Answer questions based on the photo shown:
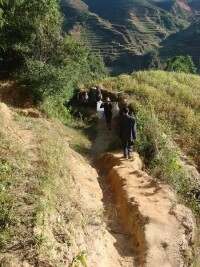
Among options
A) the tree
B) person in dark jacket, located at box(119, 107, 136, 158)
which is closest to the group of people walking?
person in dark jacket, located at box(119, 107, 136, 158)

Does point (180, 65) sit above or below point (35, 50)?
below

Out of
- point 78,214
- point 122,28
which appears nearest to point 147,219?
point 78,214

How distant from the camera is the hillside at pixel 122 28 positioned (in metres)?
102

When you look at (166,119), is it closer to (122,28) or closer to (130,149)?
(130,149)

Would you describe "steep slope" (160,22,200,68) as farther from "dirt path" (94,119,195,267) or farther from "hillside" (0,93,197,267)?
"hillside" (0,93,197,267)

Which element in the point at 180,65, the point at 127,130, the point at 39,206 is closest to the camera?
the point at 39,206

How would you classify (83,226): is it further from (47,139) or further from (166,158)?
(166,158)

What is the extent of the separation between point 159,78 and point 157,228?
14.5 metres

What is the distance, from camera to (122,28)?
11900 centimetres

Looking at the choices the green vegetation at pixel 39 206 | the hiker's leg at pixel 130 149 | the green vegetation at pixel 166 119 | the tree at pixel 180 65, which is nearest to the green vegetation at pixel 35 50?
the green vegetation at pixel 166 119

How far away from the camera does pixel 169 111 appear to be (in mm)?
15695

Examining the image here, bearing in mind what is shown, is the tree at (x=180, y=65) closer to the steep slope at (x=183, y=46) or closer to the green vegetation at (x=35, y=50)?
the green vegetation at (x=35, y=50)

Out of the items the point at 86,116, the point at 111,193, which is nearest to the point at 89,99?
the point at 86,116

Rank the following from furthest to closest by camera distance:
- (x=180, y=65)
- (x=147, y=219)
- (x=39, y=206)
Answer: (x=180, y=65), (x=147, y=219), (x=39, y=206)
